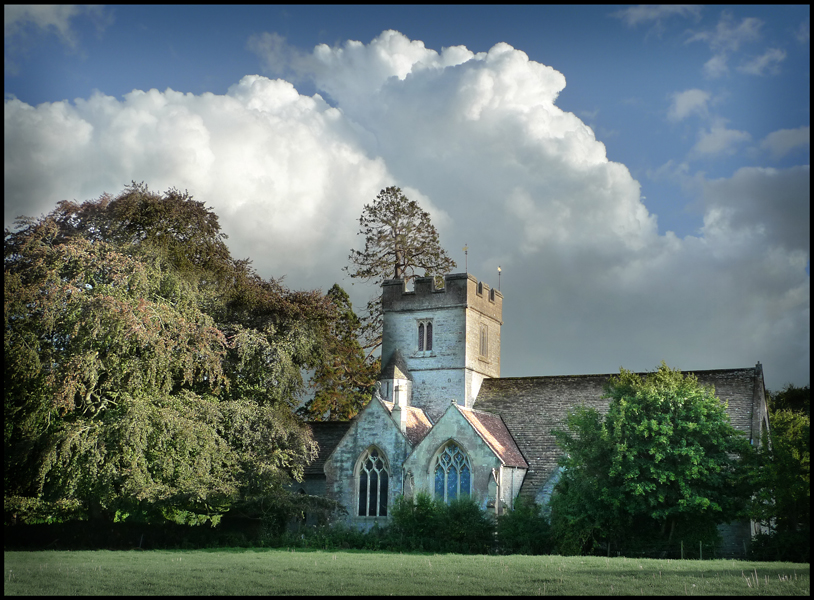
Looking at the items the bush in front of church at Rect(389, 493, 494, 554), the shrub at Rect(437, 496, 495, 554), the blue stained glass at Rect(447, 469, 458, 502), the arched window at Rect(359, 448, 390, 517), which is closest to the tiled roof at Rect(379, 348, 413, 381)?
the arched window at Rect(359, 448, 390, 517)

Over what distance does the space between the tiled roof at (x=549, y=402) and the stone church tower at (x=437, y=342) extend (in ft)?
5.34

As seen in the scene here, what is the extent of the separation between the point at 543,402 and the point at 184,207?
19.4m

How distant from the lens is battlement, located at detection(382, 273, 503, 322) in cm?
4381

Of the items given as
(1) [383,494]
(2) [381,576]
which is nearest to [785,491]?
(2) [381,576]

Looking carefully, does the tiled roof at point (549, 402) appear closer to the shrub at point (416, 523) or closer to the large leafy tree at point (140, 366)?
the shrub at point (416, 523)

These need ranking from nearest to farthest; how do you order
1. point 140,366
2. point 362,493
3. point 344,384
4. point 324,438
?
point 140,366 < point 362,493 < point 324,438 < point 344,384

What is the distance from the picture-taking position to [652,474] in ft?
95.0

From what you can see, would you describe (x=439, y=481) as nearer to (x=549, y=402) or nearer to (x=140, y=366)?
(x=549, y=402)

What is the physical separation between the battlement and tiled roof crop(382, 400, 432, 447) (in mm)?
6113

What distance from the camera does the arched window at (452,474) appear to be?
3525cm

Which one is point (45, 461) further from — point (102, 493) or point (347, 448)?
point (347, 448)

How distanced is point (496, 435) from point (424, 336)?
8.45 meters

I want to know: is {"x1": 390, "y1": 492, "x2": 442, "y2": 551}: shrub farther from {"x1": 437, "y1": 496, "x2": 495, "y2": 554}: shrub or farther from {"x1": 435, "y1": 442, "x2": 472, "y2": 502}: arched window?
{"x1": 435, "y1": 442, "x2": 472, "y2": 502}: arched window

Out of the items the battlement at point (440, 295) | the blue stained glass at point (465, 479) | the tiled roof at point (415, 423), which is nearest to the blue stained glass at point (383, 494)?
the tiled roof at point (415, 423)
